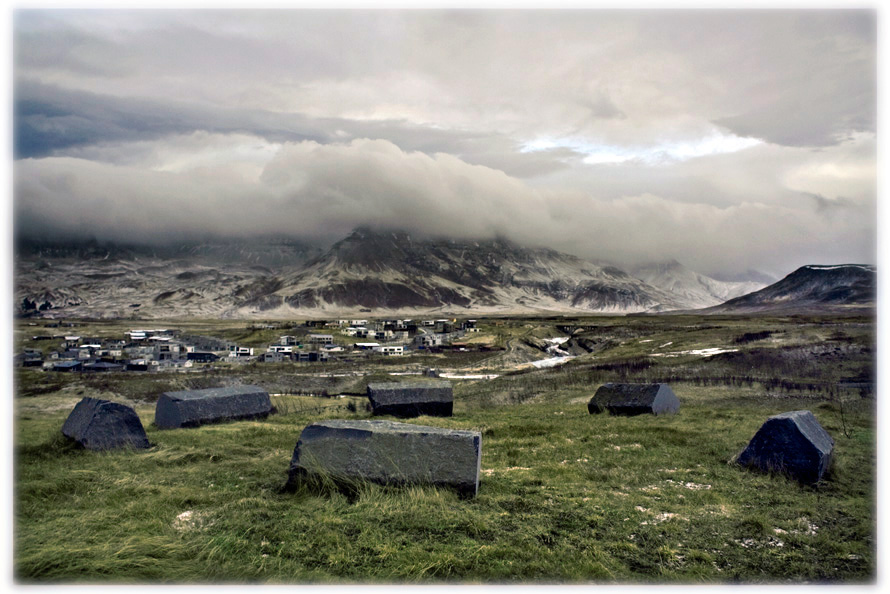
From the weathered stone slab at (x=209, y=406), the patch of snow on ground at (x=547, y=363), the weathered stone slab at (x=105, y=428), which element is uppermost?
the weathered stone slab at (x=105, y=428)

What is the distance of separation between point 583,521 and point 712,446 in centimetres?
767

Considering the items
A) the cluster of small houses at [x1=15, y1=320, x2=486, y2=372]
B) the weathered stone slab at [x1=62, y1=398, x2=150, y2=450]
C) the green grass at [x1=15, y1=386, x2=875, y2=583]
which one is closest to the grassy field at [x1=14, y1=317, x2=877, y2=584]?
the green grass at [x1=15, y1=386, x2=875, y2=583]

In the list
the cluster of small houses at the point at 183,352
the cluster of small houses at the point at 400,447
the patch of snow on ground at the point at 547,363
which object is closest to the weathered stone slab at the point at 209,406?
the cluster of small houses at the point at 400,447

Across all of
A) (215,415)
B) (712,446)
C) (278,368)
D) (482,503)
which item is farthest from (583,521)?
(278,368)

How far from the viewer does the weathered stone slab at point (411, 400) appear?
20438 millimetres

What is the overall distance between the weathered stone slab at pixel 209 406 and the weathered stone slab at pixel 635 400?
14.1 m

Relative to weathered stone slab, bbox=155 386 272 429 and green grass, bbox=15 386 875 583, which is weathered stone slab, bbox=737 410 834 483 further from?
weathered stone slab, bbox=155 386 272 429

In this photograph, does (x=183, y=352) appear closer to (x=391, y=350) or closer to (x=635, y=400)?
(x=391, y=350)

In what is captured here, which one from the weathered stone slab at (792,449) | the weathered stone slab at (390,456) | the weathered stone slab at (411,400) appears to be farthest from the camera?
the weathered stone slab at (411,400)

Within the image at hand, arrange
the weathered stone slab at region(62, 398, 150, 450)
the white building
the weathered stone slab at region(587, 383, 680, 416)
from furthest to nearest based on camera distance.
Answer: the white building → the weathered stone slab at region(587, 383, 680, 416) → the weathered stone slab at region(62, 398, 150, 450)

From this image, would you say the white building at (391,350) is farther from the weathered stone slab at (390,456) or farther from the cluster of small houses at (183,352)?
the weathered stone slab at (390,456)

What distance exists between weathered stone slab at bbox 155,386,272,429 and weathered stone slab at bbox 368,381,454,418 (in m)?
5.10

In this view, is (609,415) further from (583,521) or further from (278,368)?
(278,368)

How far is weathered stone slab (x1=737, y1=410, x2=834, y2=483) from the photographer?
404 inches
